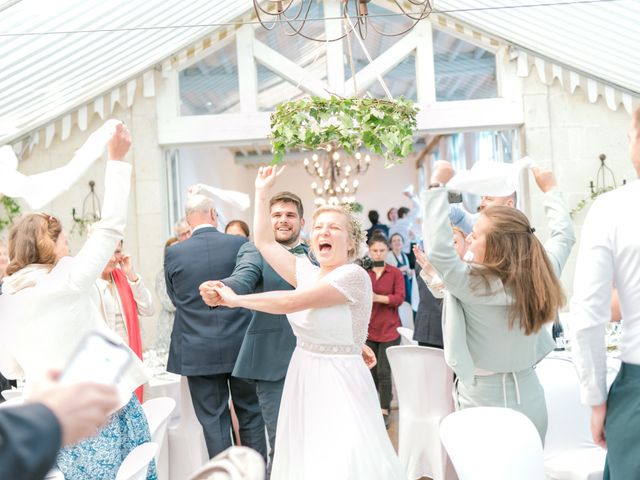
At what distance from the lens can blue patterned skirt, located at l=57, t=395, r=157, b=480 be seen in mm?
2742

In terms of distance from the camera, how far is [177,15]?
25.1ft

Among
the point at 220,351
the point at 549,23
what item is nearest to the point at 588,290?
the point at 220,351

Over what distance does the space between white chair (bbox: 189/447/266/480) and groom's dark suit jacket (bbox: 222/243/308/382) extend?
2272 millimetres

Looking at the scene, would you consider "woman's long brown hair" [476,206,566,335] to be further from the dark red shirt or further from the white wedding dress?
the dark red shirt

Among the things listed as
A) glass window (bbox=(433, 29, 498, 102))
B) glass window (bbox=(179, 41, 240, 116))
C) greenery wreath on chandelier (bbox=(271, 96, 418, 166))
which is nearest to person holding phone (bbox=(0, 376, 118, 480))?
greenery wreath on chandelier (bbox=(271, 96, 418, 166))

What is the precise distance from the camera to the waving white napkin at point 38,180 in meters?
2.40

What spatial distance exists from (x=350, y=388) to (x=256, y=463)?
5.11ft

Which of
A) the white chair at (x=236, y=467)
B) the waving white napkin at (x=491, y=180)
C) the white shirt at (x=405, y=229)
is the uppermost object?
the white shirt at (x=405, y=229)

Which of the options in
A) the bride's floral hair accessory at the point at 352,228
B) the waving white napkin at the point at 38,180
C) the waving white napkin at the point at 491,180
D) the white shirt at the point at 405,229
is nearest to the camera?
the waving white napkin at the point at 38,180

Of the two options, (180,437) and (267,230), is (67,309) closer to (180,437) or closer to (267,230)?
(267,230)

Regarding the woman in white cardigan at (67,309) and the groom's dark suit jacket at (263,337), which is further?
the groom's dark suit jacket at (263,337)

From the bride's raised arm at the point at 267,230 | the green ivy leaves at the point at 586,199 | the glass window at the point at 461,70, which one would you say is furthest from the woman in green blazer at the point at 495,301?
the glass window at the point at 461,70

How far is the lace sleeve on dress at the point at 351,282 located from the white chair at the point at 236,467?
1487mm

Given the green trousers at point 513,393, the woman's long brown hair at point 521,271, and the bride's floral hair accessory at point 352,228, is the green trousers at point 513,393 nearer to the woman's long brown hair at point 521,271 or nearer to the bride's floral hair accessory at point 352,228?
the woman's long brown hair at point 521,271
